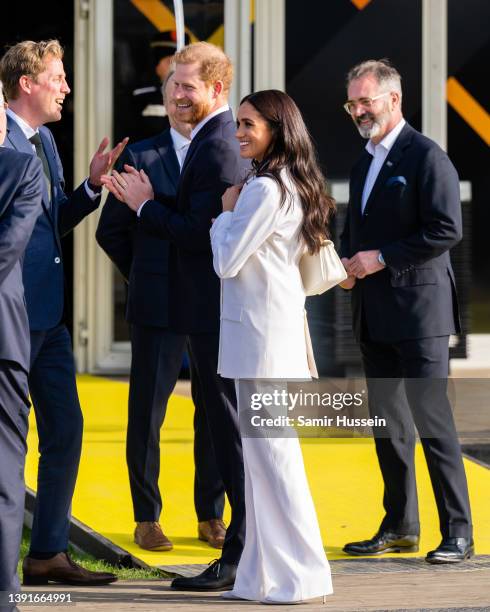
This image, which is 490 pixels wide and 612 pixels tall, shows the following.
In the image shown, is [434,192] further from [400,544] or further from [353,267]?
[400,544]

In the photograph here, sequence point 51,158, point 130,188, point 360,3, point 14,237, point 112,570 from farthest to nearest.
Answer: point 360,3, point 112,570, point 51,158, point 130,188, point 14,237

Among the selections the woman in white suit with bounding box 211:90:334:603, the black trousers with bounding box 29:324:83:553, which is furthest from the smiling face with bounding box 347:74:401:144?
the black trousers with bounding box 29:324:83:553

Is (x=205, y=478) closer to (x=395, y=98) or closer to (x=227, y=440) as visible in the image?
(x=227, y=440)

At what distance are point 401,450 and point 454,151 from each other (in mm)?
5434

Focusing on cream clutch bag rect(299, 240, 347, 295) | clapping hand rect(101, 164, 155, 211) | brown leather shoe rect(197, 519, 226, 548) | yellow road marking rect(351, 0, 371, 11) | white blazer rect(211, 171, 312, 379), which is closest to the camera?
white blazer rect(211, 171, 312, 379)

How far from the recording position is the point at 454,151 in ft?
36.8

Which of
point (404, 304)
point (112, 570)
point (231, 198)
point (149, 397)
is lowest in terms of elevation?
point (112, 570)

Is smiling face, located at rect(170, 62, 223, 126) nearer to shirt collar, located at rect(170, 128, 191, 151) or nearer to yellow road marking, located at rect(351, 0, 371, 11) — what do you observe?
shirt collar, located at rect(170, 128, 191, 151)

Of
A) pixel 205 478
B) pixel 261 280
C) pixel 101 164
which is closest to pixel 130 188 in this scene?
pixel 101 164

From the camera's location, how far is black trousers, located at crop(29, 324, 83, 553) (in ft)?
18.2

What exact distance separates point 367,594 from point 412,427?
111cm

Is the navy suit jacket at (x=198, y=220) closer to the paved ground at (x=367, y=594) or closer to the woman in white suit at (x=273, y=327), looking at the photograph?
the woman in white suit at (x=273, y=327)

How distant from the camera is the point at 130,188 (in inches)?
221

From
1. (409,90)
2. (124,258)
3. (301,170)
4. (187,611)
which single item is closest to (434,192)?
(301,170)
